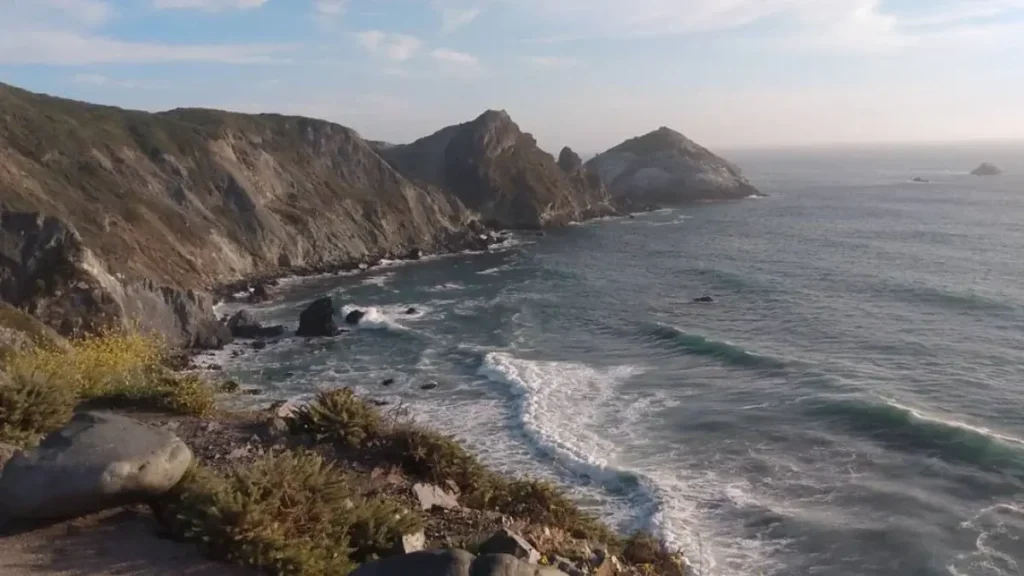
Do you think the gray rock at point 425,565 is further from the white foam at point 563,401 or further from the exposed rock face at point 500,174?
the exposed rock face at point 500,174

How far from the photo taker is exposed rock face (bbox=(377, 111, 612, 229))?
3932 inches

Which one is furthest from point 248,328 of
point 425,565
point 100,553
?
point 425,565

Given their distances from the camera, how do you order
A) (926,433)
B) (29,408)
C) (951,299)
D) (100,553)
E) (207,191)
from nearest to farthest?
(100,553), (29,408), (926,433), (951,299), (207,191)

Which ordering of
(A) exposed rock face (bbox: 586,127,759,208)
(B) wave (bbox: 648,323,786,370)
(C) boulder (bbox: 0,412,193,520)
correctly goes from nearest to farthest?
(C) boulder (bbox: 0,412,193,520) → (B) wave (bbox: 648,323,786,370) → (A) exposed rock face (bbox: 586,127,759,208)

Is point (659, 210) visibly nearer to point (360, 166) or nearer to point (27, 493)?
point (360, 166)

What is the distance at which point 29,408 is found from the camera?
430 inches

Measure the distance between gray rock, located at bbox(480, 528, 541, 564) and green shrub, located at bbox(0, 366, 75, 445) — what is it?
6299 mm

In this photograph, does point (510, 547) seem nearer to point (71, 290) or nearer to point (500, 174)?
point (71, 290)

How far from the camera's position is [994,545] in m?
18.3

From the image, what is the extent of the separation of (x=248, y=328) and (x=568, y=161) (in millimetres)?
82633

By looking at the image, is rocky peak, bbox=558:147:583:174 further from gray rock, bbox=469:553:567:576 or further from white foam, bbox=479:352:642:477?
gray rock, bbox=469:553:567:576

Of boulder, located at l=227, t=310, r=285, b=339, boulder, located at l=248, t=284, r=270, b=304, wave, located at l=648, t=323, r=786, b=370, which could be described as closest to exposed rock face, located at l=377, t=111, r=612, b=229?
boulder, located at l=248, t=284, r=270, b=304

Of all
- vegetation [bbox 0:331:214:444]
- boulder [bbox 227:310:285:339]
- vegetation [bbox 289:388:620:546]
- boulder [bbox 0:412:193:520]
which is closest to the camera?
A: boulder [bbox 0:412:193:520]

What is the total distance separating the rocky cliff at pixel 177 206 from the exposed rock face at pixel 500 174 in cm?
805
